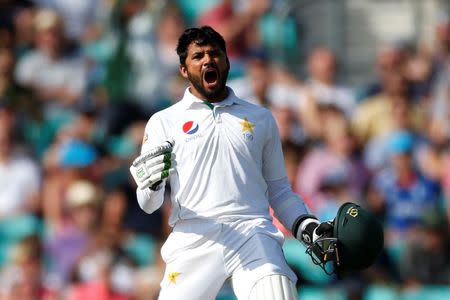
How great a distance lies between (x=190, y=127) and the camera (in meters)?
5.72

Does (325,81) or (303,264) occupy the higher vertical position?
(325,81)

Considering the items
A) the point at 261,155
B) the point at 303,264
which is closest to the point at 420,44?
the point at 303,264

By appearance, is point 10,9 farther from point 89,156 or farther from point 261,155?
point 261,155

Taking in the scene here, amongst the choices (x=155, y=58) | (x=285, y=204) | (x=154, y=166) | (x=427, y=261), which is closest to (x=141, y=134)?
(x=155, y=58)

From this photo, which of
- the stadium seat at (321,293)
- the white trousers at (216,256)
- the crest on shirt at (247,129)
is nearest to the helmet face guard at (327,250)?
the white trousers at (216,256)

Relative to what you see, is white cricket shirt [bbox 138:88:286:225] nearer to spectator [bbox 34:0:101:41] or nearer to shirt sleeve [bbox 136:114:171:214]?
shirt sleeve [bbox 136:114:171:214]

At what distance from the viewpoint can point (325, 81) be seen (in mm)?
10680

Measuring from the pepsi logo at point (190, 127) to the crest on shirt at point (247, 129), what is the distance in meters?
0.25

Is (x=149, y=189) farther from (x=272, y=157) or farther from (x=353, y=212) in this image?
(x=353, y=212)

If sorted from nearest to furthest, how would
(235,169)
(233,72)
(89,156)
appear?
1. (235,169)
2. (89,156)
3. (233,72)

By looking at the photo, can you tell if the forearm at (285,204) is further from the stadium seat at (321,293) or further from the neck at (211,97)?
the stadium seat at (321,293)

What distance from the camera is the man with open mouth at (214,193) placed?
218 inches

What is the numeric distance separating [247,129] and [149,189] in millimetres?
635

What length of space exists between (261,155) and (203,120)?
0.36 meters
